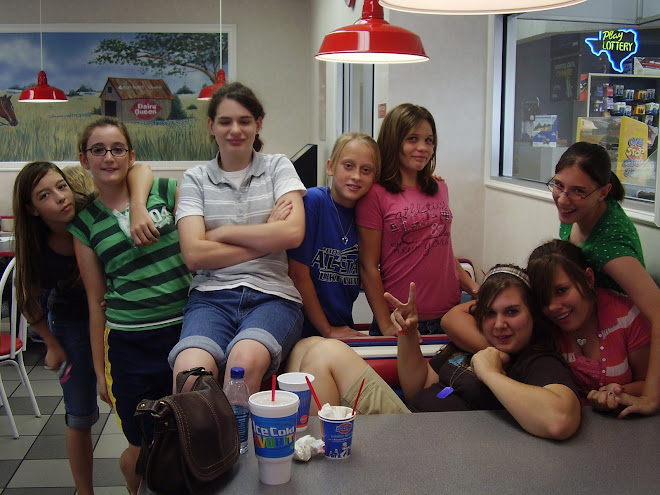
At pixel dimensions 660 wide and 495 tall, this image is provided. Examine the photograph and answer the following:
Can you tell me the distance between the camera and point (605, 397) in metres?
1.69

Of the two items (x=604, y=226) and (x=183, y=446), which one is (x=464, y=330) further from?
(x=183, y=446)

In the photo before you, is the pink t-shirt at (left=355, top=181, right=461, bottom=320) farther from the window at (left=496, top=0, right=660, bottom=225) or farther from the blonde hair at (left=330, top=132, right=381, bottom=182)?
the window at (left=496, top=0, right=660, bottom=225)

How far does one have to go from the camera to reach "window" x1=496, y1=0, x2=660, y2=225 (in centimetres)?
235

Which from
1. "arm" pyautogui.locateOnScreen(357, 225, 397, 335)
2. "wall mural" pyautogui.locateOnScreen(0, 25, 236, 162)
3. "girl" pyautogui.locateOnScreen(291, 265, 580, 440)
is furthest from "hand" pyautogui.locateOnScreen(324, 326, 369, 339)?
"wall mural" pyautogui.locateOnScreen(0, 25, 236, 162)

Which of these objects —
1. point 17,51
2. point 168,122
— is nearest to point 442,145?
point 168,122

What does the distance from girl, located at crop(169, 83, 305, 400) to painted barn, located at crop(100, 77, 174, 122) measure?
19.5 ft

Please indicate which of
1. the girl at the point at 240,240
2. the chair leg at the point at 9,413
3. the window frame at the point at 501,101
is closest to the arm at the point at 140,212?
the girl at the point at 240,240

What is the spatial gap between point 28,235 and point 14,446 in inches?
64.9

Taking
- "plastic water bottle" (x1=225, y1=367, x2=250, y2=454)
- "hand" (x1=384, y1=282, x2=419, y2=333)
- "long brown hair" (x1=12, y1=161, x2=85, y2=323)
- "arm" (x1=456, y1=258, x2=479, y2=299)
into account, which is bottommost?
"plastic water bottle" (x1=225, y1=367, x2=250, y2=454)

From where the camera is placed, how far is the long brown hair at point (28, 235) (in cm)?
223

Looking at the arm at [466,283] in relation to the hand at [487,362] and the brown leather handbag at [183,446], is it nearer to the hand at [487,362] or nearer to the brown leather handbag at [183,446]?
the hand at [487,362]

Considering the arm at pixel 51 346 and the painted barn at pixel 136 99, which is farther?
the painted barn at pixel 136 99

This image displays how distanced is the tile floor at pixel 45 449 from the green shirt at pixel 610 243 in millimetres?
2214

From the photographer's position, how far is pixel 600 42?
273 centimetres
